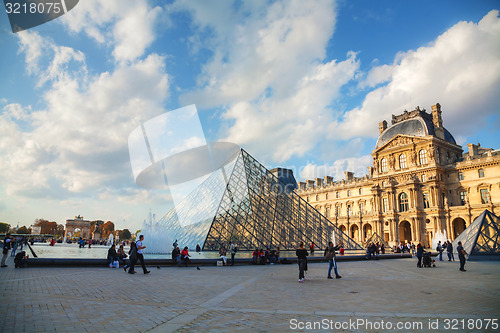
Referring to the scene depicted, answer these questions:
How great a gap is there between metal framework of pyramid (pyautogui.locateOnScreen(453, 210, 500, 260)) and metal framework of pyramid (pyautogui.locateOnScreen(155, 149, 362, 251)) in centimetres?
760

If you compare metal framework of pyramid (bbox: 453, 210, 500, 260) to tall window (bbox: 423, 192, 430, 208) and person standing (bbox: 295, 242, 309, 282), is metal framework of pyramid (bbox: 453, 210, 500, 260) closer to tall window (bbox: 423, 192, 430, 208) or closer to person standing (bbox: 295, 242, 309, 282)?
Result: person standing (bbox: 295, 242, 309, 282)

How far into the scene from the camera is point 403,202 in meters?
46.7

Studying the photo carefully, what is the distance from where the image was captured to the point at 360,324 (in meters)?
4.32

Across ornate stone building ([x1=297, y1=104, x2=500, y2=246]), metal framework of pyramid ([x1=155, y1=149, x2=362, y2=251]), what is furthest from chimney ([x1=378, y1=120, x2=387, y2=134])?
metal framework of pyramid ([x1=155, y1=149, x2=362, y2=251])

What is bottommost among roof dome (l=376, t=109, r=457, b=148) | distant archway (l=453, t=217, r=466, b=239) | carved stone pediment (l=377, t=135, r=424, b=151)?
distant archway (l=453, t=217, r=466, b=239)

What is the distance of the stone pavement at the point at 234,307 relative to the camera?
418 cm

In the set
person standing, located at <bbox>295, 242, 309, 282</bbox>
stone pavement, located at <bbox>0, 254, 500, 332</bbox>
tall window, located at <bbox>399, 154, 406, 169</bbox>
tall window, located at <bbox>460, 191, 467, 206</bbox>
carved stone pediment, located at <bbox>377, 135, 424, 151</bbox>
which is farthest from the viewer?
tall window, located at <bbox>399, 154, 406, 169</bbox>

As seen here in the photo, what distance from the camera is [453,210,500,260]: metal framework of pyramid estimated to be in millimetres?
19328

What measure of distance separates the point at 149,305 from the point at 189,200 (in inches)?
975

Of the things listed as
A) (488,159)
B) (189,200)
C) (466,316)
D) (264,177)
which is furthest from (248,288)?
(488,159)

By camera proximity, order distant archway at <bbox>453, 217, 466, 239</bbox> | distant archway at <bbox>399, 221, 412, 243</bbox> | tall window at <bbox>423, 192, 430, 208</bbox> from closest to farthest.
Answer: distant archway at <bbox>453, 217, 466, 239</bbox> < tall window at <bbox>423, 192, 430, 208</bbox> < distant archway at <bbox>399, 221, 412, 243</bbox>

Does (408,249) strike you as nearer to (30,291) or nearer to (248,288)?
(248,288)

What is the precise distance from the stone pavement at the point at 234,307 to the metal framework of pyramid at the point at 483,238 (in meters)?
13.9

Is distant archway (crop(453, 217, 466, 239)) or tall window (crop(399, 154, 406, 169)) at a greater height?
tall window (crop(399, 154, 406, 169))
